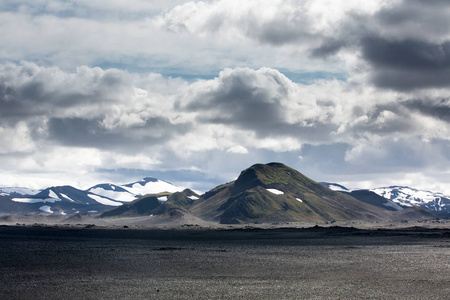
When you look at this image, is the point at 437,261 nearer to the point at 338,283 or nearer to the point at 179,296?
the point at 338,283

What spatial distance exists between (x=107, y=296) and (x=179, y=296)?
7179 mm

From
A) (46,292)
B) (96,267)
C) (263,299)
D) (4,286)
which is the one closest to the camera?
(263,299)

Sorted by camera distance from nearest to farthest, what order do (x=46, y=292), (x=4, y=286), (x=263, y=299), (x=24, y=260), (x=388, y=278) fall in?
(x=263, y=299) → (x=46, y=292) → (x=4, y=286) → (x=388, y=278) → (x=24, y=260)

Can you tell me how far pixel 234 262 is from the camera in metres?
87.1

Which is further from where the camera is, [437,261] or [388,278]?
[437,261]

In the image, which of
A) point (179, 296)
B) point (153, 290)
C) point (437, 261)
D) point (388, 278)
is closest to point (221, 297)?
point (179, 296)

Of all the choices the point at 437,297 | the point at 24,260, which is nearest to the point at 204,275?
the point at 437,297

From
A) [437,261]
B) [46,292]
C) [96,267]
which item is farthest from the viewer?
[437,261]

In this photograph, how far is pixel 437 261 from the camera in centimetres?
8500

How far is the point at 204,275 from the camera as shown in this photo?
2680 inches

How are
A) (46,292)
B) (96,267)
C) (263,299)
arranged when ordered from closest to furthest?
(263,299) < (46,292) < (96,267)

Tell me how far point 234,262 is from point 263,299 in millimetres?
39456

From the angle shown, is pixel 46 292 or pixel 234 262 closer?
pixel 46 292

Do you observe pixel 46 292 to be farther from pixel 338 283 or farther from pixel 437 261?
pixel 437 261
